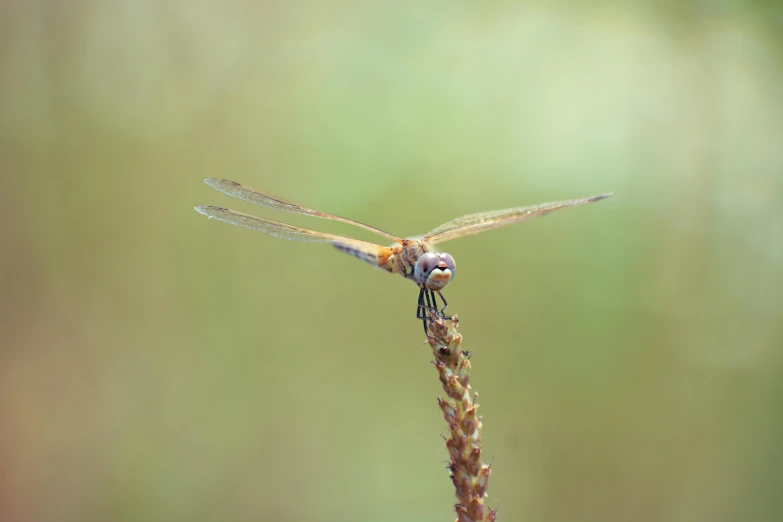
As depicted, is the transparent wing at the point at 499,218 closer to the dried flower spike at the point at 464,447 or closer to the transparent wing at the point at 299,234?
the transparent wing at the point at 299,234

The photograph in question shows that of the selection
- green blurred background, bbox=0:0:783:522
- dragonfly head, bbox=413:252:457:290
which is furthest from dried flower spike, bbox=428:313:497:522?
green blurred background, bbox=0:0:783:522

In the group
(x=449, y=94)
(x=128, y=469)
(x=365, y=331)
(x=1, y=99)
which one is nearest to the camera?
(x=128, y=469)

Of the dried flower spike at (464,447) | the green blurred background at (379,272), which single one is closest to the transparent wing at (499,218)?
the dried flower spike at (464,447)

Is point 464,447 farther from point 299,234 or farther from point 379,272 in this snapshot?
point 379,272

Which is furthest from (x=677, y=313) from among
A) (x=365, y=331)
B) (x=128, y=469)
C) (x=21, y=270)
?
(x=21, y=270)

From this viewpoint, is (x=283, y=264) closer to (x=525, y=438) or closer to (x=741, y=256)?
(x=525, y=438)

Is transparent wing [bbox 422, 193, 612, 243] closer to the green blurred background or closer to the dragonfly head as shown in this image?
the dragonfly head
